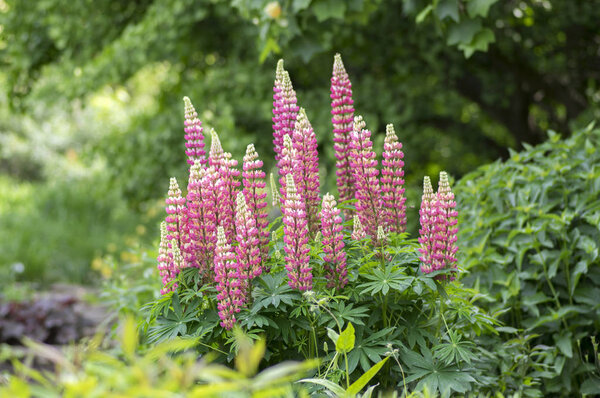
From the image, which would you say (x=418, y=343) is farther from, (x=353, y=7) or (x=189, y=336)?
(x=353, y=7)

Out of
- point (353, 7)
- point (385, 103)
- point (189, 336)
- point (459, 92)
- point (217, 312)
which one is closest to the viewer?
point (189, 336)

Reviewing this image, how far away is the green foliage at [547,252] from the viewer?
2939 millimetres

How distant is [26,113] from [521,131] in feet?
17.4

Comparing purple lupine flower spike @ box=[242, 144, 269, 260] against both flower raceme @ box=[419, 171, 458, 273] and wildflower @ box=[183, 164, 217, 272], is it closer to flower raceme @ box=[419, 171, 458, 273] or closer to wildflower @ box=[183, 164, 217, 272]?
wildflower @ box=[183, 164, 217, 272]

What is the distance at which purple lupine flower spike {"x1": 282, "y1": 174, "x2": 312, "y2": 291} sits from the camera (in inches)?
77.8

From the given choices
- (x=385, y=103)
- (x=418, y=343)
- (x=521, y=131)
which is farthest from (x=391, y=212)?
(x=521, y=131)

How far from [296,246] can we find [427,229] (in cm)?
42

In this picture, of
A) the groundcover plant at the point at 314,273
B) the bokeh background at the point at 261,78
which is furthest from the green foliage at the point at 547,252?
the bokeh background at the point at 261,78

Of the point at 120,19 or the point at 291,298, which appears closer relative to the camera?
the point at 291,298

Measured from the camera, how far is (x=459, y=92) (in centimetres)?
711

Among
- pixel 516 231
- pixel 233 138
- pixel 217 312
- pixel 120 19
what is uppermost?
pixel 120 19

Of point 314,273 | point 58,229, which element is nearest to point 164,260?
point 314,273

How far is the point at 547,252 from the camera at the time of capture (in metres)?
3.01

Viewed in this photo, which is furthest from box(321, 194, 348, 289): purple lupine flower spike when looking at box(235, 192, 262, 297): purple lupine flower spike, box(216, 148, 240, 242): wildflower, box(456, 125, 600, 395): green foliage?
box(456, 125, 600, 395): green foliage
